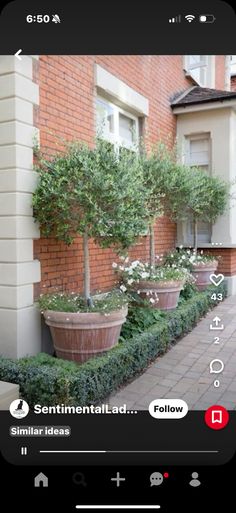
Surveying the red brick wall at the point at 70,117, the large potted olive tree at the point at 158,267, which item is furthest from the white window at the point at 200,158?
the red brick wall at the point at 70,117

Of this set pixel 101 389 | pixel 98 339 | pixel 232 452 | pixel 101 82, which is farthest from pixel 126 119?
pixel 232 452

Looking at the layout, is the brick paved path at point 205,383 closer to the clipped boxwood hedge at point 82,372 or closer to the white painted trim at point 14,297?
the clipped boxwood hedge at point 82,372

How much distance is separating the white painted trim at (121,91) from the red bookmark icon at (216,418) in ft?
10.5

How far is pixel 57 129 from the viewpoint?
316 cm

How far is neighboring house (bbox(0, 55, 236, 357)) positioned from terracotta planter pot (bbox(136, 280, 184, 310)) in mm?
352

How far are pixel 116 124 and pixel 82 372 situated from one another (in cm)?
282

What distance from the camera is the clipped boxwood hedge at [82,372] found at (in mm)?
2184

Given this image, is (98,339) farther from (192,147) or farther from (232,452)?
(192,147)
